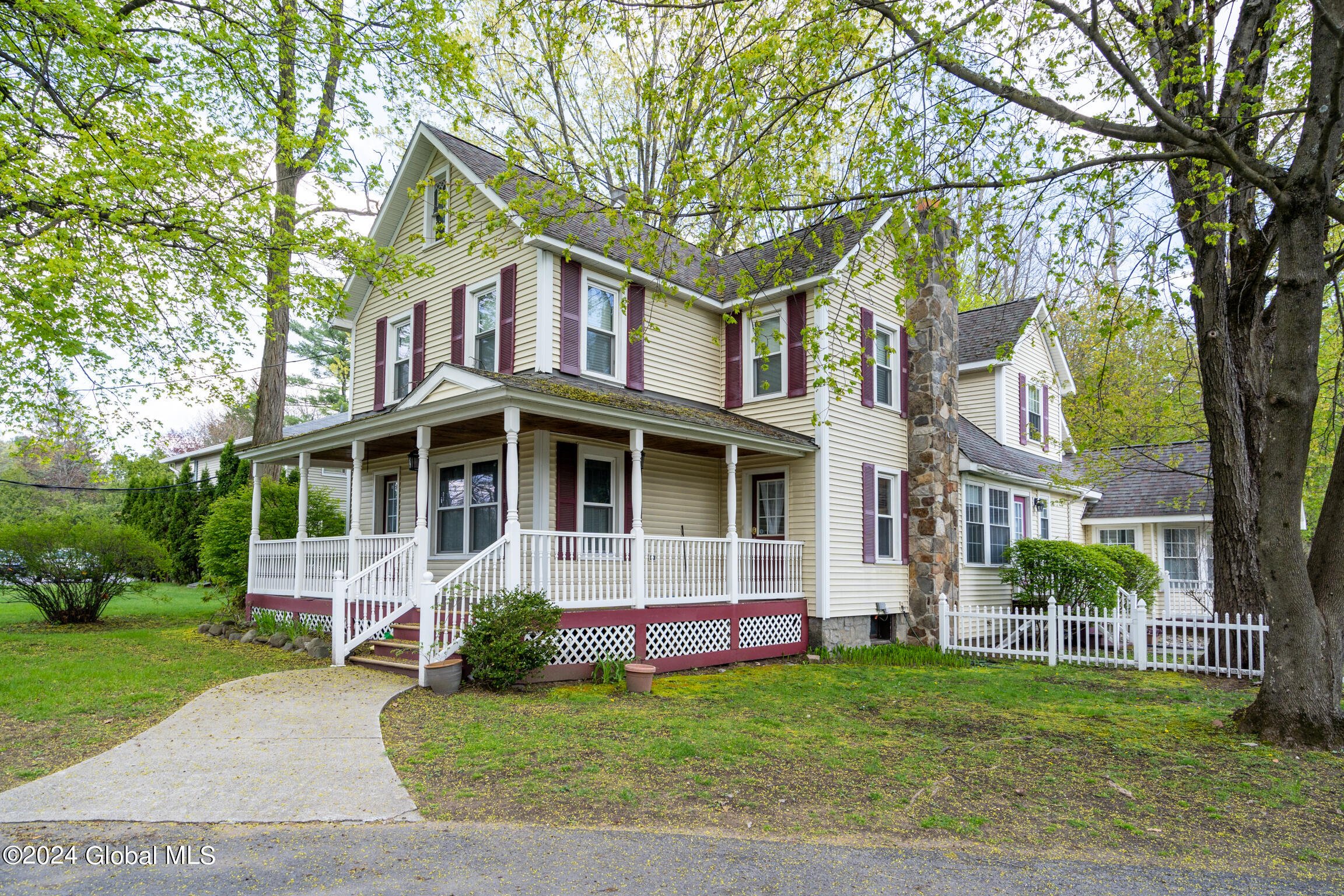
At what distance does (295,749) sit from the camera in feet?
21.5

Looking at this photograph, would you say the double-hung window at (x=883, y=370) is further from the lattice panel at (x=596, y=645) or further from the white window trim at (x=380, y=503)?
the white window trim at (x=380, y=503)

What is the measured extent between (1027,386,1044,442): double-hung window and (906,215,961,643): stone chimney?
226 inches

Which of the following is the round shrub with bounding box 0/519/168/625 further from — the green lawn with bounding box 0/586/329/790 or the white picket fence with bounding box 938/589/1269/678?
the white picket fence with bounding box 938/589/1269/678

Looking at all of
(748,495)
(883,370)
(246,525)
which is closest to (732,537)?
(748,495)

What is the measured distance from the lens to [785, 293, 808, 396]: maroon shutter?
14.1 meters

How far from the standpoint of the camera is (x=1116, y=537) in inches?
912

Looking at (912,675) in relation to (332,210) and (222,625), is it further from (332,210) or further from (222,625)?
(332,210)

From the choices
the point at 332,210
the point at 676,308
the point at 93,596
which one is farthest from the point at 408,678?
the point at 332,210

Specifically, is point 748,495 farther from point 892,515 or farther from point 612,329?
point 612,329

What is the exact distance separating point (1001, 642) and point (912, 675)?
3.35m

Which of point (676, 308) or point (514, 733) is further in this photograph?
point (676, 308)

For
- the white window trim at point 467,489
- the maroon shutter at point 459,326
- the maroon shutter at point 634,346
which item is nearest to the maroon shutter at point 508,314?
the maroon shutter at point 459,326

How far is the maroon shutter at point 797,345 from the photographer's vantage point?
1413 centimetres

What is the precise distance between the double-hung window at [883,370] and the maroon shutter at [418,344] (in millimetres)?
8327
